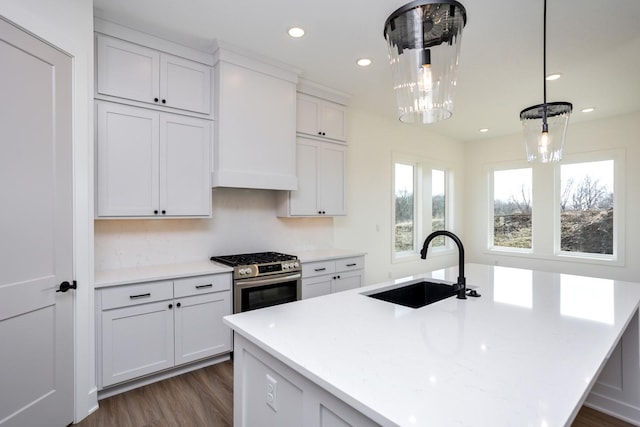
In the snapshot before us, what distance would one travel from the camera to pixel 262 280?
287cm

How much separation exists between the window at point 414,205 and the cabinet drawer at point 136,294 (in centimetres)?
342

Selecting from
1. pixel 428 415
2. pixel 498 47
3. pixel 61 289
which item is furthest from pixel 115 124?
pixel 498 47

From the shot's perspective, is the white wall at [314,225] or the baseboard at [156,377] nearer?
the baseboard at [156,377]

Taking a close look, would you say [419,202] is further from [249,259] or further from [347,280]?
[249,259]

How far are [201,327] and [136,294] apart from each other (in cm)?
58

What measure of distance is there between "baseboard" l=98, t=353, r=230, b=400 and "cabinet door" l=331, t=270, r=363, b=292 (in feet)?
4.26

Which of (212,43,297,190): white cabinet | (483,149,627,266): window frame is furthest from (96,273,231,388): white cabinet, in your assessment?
(483,149,627,266): window frame

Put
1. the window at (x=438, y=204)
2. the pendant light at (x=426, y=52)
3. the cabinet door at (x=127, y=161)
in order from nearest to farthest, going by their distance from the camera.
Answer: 1. the pendant light at (x=426, y=52)
2. the cabinet door at (x=127, y=161)
3. the window at (x=438, y=204)

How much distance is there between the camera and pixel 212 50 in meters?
2.82

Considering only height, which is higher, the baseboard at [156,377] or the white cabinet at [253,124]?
the white cabinet at [253,124]

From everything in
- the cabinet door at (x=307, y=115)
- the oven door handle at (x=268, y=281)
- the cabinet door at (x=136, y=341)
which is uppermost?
the cabinet door at (x=307, y=115)

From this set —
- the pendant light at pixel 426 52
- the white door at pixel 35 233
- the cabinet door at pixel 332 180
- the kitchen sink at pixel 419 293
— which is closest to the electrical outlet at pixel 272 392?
the kitchen sink at pixel 419 293

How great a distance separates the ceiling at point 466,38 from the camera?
7.35 feet

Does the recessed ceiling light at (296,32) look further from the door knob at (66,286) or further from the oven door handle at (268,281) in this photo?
the door knob at (66,286)
